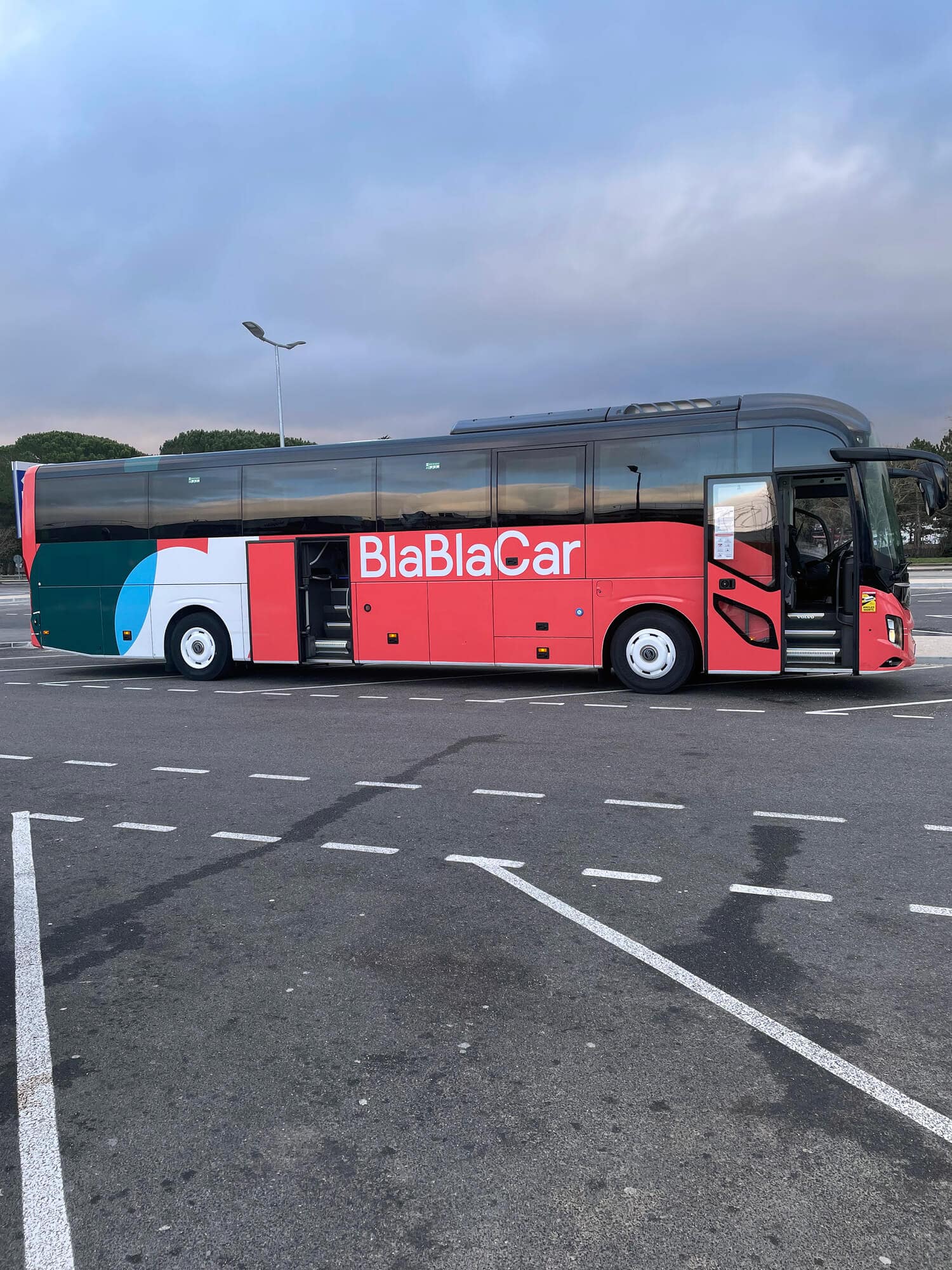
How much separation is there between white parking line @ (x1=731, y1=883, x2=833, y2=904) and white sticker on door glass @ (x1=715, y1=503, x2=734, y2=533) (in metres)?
6.95

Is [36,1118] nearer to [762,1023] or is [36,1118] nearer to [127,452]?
[762,1023]

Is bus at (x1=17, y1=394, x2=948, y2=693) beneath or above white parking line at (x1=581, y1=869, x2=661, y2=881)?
above

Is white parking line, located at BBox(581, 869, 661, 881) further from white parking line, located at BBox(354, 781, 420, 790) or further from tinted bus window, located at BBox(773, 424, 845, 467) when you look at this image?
tinted bus window, located at BBox(773, 424, 845, 467)

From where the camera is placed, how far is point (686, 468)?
11375 millimetres

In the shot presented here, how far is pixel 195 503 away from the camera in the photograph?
14109 mm

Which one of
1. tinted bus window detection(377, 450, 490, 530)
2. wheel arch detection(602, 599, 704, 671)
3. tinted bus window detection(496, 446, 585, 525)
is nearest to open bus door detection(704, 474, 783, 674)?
wheel arch detection(602, 599, 704, 671)

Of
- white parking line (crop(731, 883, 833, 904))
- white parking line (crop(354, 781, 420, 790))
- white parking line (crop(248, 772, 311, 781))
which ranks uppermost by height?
white parking line (crop(248, 772, 311, 781))

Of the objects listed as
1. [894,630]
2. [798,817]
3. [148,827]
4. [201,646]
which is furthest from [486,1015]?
[201,646]

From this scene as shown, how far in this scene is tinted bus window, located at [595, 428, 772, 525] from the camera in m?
11.1

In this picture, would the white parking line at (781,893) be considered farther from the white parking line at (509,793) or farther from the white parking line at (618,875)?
the white parking line at (509,793)

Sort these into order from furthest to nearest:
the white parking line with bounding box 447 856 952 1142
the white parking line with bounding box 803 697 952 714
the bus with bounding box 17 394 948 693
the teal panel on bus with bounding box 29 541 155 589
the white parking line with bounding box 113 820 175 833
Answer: the teal panel on bus with bounding box 29 541 155 589, the bus with bounding box 17 394 948 693, the white parking line with bounding box 803 697 952 714, the white parking line with bounding box 113 820 175 833, the white parking line with bounding box 447 856 952 1142

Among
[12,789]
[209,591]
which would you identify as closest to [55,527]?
[209,591]

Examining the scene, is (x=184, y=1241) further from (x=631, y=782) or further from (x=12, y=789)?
(x=12, y=789)

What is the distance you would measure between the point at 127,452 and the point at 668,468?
3247 inches
